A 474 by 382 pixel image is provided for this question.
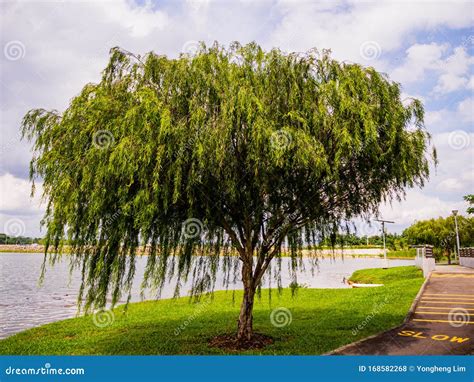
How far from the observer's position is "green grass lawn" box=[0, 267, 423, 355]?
10.8m

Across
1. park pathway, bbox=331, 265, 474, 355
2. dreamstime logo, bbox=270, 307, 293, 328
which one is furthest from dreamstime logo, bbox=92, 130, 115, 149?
dreamstime logo, bbox=270, 307, 293, 328

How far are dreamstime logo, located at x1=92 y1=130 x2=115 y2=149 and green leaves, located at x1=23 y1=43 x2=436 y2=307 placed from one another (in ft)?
0.10

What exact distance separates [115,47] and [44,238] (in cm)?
485

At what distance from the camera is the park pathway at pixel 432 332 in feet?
31.0

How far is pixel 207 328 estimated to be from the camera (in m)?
13.4

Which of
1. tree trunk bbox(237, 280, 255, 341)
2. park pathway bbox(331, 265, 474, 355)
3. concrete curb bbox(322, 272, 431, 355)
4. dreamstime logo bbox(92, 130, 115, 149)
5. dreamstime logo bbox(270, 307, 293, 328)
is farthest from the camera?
dreamstime logo bbox(270, 307, 293, 328)

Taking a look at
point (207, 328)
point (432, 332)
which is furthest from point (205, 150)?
point (432, 332)

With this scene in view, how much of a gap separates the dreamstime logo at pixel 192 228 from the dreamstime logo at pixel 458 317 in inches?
337

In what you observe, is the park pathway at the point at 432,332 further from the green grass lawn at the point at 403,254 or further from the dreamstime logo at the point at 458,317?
the green grass lawn at the point at 403,254

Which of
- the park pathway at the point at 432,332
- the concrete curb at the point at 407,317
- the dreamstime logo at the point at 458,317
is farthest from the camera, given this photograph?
the dreamstime logo at the point at 458,317

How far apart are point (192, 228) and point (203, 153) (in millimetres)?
A: 2380

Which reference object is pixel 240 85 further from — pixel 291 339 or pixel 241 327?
pixel 291 339

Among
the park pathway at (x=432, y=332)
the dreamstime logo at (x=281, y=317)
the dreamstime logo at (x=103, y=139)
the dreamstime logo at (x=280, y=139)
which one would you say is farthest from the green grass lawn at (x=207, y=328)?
the dreamstime logo at (x=103, y=139)

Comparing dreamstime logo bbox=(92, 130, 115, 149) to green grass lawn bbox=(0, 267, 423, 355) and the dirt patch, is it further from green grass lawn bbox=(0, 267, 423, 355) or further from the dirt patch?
the dirt patch
